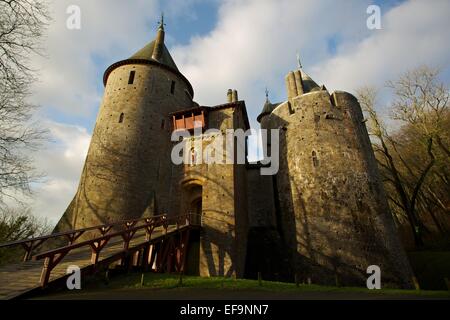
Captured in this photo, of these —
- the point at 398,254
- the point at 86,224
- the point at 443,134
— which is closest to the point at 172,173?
the point at 86,224

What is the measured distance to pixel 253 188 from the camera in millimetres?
18406

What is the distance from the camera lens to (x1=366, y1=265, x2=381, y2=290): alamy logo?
39.2ft

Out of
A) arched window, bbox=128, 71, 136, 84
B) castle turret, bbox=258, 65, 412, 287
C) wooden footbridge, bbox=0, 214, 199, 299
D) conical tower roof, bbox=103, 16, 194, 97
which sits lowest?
wooden footbridge, bbox=0, 214, 199, 299

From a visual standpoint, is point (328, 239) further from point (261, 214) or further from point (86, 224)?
point (86, 224)

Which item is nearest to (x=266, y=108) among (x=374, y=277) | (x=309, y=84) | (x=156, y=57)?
(x=309, y=84)

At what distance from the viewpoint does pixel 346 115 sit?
1622cm

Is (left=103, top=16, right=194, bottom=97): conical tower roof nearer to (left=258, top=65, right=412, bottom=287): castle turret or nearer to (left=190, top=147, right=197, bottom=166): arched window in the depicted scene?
(left=190, top=147, right=197, bottom=166): arched window

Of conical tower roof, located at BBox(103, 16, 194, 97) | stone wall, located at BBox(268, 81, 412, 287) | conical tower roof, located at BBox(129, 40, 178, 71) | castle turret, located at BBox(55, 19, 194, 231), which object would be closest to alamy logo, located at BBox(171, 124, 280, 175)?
castle turret, located at BBox(55, 19, 194, 231)

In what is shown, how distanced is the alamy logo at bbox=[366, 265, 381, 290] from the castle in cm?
23

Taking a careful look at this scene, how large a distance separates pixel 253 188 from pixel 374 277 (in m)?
8.92

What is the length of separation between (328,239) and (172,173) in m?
9.68

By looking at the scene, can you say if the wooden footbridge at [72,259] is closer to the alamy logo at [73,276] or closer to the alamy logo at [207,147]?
the alamy logo at [73,276]

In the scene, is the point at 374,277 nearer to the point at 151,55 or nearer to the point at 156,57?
the point at 156,57
